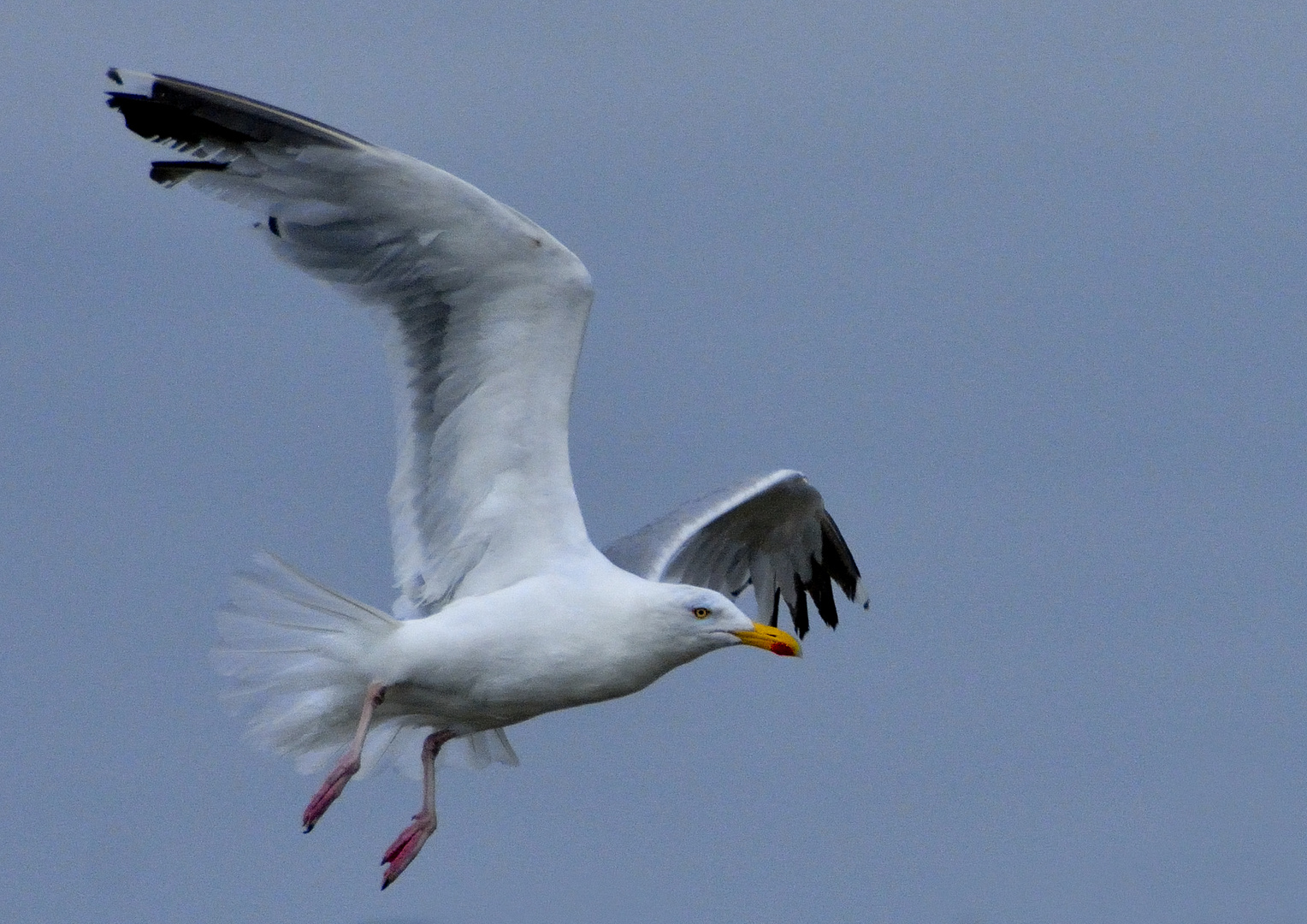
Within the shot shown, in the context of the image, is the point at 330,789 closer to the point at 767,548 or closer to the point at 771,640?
the point at 771,640

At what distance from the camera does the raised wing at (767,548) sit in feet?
37.2

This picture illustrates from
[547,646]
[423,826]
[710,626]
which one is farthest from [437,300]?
[423,826]

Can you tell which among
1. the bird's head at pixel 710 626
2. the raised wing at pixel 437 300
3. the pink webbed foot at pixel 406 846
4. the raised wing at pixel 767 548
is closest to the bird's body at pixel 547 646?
the bird's head at pixel 710 626

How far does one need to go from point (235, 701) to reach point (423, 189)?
88.7 inches

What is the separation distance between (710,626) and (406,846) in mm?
1505

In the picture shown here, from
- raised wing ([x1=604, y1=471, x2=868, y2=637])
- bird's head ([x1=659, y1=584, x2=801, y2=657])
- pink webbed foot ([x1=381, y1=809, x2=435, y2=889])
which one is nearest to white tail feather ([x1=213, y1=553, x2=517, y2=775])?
pink webbed foot ([x1=381, y1=809, x2=435, y2=889])

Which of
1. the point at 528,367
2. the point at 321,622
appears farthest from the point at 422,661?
the point at 528,367

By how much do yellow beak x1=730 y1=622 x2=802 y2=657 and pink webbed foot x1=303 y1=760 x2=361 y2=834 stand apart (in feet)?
4.97

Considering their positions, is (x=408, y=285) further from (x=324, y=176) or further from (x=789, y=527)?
(x=789, y=527)

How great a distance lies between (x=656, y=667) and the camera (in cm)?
953

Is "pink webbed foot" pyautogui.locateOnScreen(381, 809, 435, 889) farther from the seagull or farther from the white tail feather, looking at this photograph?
the white tail feather

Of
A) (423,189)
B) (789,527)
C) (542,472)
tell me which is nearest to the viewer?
(423,189)

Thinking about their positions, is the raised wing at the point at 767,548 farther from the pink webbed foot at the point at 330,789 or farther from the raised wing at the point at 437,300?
the pink webbed foot at the point at 330,789

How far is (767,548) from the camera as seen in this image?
12406 millimetres
